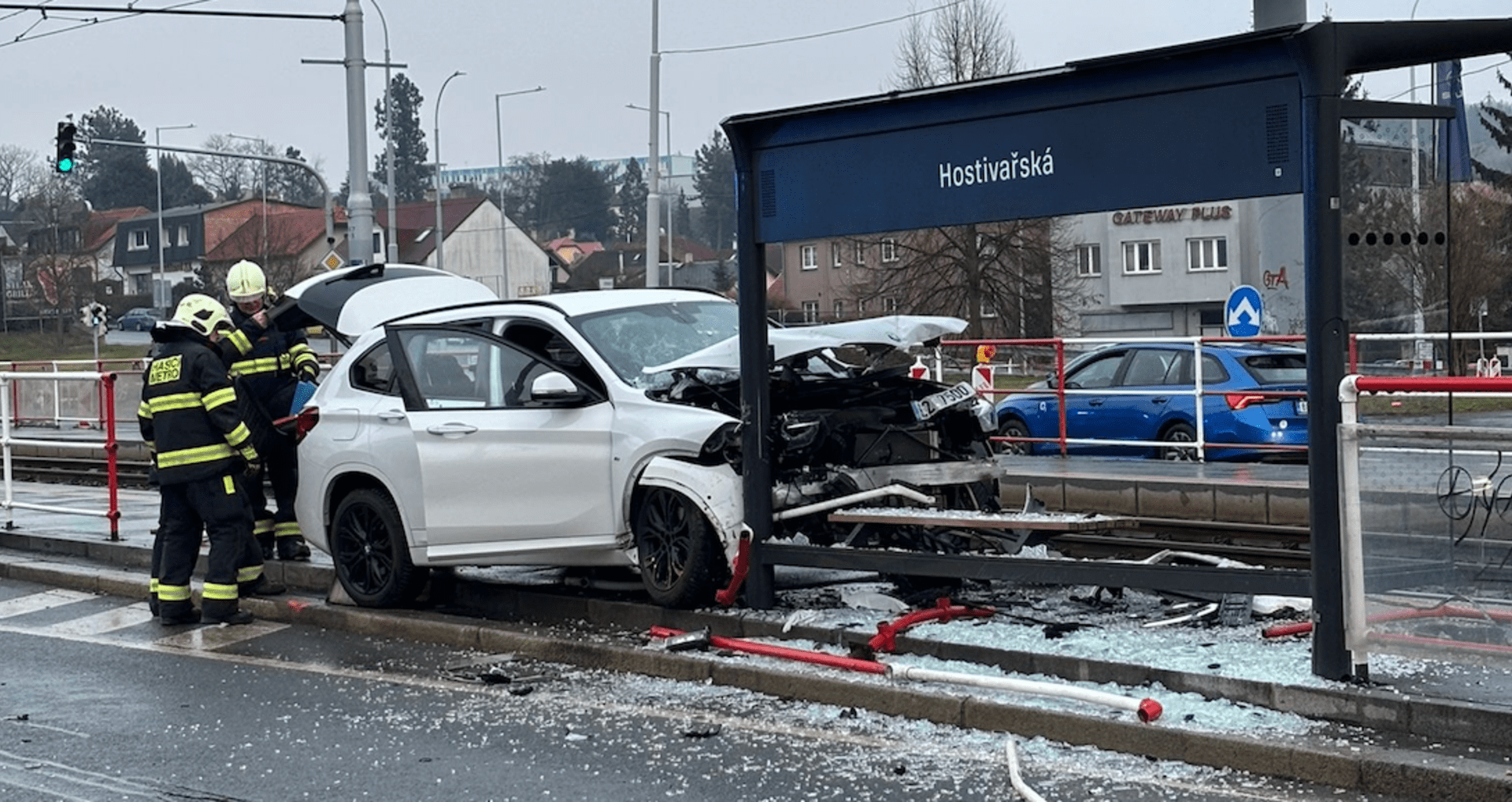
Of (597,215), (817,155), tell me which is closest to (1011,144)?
(817,155)

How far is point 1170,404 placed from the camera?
17.1 meters

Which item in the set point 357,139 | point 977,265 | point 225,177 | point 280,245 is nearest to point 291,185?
point 225,177

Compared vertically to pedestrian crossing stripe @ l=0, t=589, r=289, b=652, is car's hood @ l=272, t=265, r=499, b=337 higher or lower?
higher

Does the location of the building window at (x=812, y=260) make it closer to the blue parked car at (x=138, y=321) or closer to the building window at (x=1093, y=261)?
the building window at (x=1093, y=261)

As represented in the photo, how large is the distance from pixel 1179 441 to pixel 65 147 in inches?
819

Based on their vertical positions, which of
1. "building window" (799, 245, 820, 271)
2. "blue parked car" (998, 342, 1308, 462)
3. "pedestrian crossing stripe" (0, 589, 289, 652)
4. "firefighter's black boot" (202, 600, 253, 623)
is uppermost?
"building window" (799, 245, 820, 271)

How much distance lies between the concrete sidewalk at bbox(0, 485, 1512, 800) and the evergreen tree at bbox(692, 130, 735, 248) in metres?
104

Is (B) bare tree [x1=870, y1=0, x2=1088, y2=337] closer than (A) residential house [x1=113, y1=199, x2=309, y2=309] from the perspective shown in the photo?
Yes

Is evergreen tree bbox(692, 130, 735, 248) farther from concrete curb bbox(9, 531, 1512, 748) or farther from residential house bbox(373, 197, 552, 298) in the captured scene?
concrete curb bbox(9, 531, 1512, 748)

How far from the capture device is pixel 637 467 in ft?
29.0

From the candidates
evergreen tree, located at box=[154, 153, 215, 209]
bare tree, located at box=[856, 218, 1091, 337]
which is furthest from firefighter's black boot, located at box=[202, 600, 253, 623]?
evergreen tree, located at box=[154, 153, 215, 209]

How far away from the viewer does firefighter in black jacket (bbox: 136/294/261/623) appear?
32.8ft

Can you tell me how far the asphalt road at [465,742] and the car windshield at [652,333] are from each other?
172 centimetres

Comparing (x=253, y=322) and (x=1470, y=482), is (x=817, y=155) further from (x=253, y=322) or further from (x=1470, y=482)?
(x=253, y=322)
